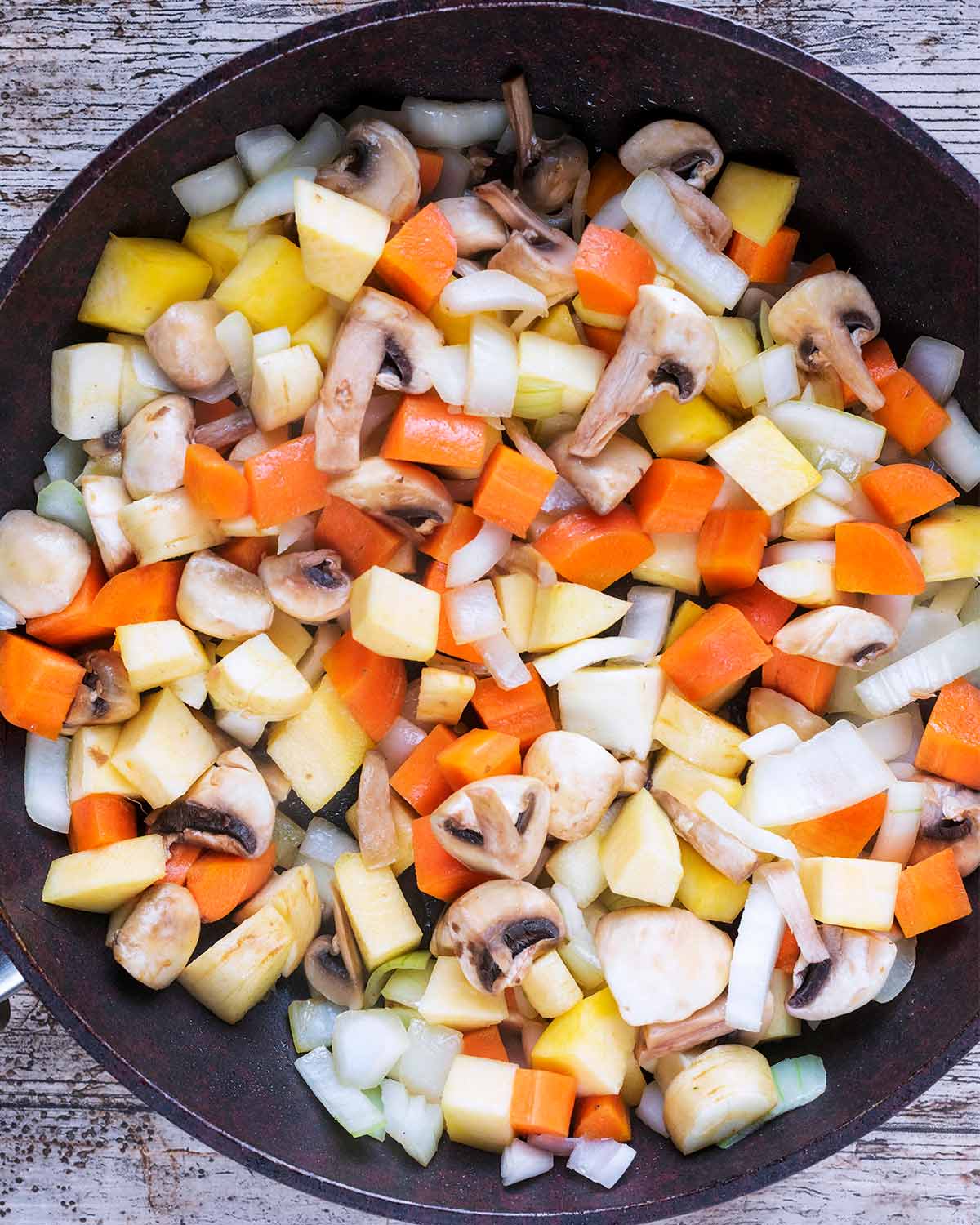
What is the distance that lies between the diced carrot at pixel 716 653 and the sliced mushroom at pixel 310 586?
28.9 inches

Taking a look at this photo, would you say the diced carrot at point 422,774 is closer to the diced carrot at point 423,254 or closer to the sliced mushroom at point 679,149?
the diced carrot at point 423,254

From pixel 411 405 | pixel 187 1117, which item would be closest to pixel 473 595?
pixel 411 405

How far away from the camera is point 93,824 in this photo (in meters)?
2.29

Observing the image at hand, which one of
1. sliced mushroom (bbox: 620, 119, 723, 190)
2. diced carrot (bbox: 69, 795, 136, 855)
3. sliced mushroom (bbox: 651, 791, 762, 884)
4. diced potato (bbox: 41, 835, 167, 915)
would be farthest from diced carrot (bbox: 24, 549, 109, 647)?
sliced mushroom (bbox: 620, 119, 723, 190)

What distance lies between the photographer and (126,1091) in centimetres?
254

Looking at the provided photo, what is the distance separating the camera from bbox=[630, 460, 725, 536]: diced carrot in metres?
2.33

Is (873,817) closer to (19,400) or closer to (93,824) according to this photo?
(93,824)

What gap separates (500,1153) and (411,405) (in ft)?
5.24

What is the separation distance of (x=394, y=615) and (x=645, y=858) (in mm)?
725

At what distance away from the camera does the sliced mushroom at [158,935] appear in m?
2.24

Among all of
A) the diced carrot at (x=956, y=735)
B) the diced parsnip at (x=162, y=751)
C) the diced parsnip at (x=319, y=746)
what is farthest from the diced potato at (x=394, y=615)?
the diced carrot at (x=956, y=735)

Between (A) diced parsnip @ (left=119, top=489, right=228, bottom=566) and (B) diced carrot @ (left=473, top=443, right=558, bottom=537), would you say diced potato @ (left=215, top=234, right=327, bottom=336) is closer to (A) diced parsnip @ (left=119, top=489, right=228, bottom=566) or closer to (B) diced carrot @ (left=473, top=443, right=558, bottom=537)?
(A) diced parsnip @ (left=119, top=489, right=228, bottom=566)

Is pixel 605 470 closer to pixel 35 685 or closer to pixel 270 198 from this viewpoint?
pixel 270 198

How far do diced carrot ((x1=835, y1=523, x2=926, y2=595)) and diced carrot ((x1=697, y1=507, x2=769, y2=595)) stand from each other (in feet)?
0.55
